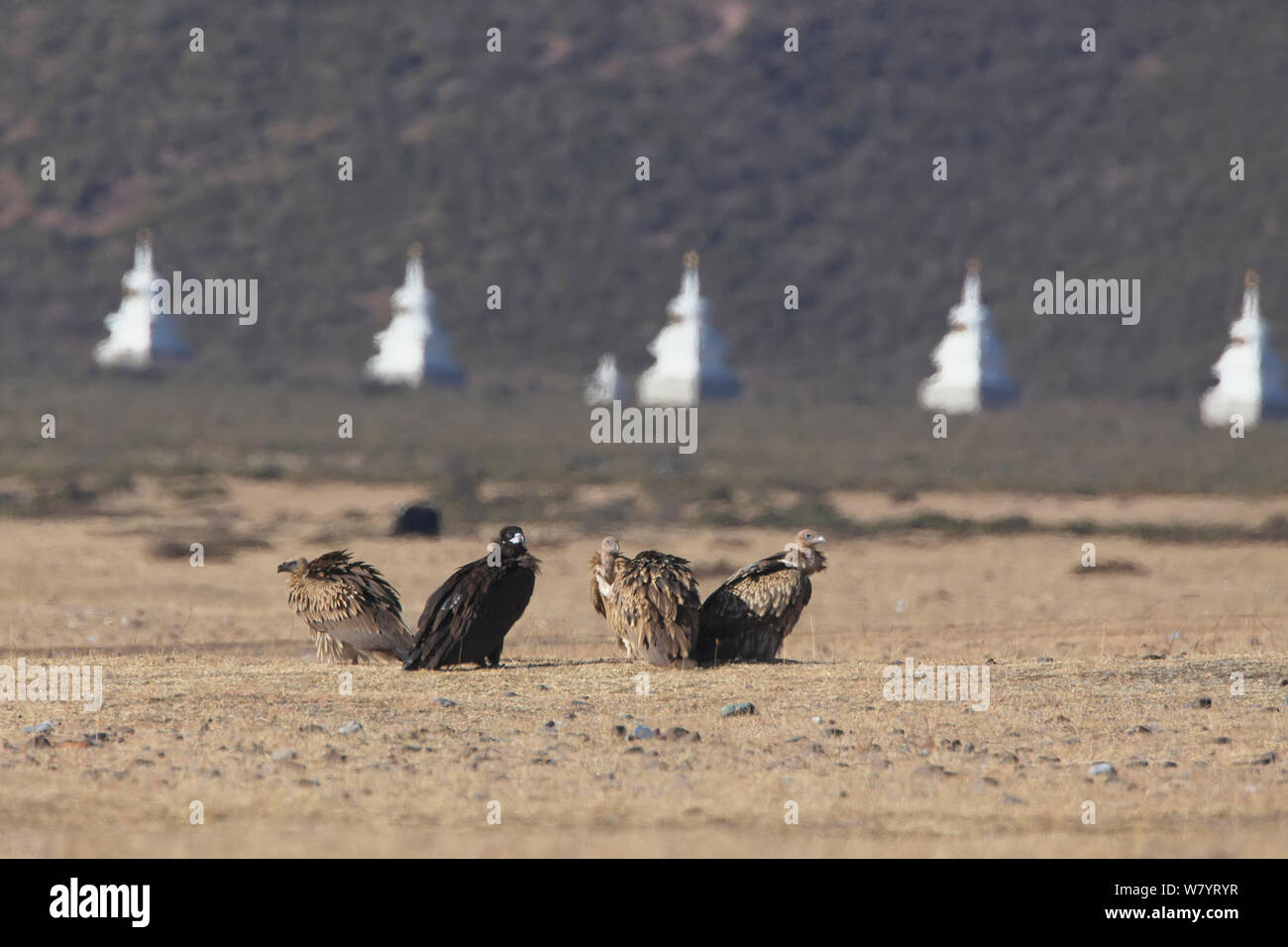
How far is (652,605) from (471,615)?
131 centimetres

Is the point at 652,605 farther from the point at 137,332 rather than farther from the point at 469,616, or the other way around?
the point at 137,332

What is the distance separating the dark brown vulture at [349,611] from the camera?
49.0ft

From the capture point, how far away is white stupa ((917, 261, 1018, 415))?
8281 centimetres

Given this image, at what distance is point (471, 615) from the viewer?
1434 cm

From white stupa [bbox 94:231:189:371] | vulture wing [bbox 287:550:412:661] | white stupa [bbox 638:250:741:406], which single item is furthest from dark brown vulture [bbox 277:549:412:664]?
white stupa [bbox 94:231:189:371]

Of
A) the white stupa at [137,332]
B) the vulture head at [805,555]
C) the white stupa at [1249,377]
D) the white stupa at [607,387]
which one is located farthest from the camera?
the white stupa at [137,332]

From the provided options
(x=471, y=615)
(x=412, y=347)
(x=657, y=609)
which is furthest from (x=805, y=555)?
(x=412, y=347)

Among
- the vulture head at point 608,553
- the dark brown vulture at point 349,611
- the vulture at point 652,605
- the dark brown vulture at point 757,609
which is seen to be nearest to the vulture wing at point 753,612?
the dark brown vulture at point 757,609

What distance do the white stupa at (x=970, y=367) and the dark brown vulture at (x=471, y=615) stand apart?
226 feet

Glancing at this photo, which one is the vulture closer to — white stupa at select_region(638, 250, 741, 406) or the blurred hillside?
white stupa at select_region(638, 250, 741, 406)

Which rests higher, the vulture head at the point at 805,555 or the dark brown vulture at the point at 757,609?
the vulture head at the point at 805,555

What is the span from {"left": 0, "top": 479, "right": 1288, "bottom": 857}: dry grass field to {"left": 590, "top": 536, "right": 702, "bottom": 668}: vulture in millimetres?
265

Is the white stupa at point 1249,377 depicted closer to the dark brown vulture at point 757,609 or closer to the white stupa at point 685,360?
the white stupa at point 685,360

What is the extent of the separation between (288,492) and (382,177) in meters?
74.6
